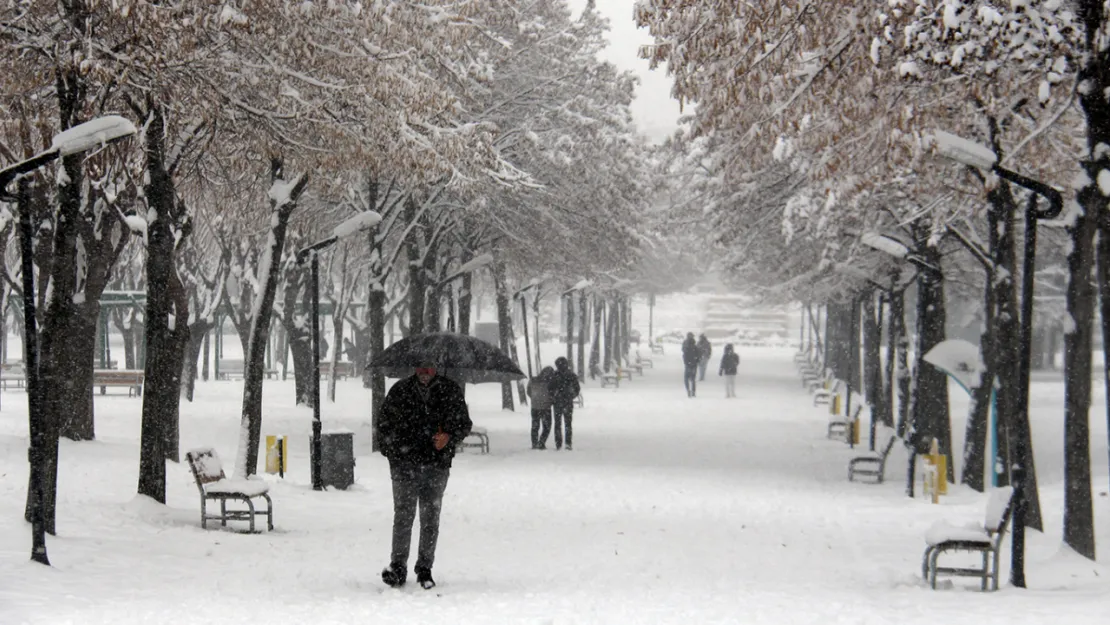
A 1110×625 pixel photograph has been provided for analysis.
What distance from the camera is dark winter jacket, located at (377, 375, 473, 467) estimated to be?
9.28 m

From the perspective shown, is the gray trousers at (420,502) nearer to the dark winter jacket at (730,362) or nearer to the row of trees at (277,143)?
the row of trees at (277,143)

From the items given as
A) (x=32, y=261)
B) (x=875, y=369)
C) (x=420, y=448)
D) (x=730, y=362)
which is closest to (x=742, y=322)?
(x=730, y=362)

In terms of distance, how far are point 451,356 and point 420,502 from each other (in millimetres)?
5872

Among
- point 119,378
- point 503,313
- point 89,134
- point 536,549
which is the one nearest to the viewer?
point 89,134

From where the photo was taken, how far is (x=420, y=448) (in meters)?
9.32

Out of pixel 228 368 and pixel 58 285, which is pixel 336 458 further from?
pixel 228 368

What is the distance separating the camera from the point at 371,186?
882 inches

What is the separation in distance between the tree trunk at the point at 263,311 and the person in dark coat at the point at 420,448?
791 cm

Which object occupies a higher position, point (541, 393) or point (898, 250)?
point (898, 250)

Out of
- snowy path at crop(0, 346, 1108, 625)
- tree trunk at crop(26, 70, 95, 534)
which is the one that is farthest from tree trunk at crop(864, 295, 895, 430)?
tree trunk at crop(26, 70, 95, 534)

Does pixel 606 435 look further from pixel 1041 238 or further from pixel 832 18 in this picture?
pixel 832 18

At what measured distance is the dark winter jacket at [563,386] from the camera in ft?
78.4

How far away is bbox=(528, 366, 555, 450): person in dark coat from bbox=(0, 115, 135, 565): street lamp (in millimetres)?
13926

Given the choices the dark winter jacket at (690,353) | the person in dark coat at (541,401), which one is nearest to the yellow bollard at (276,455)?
the person in dark coat at (541,401)
